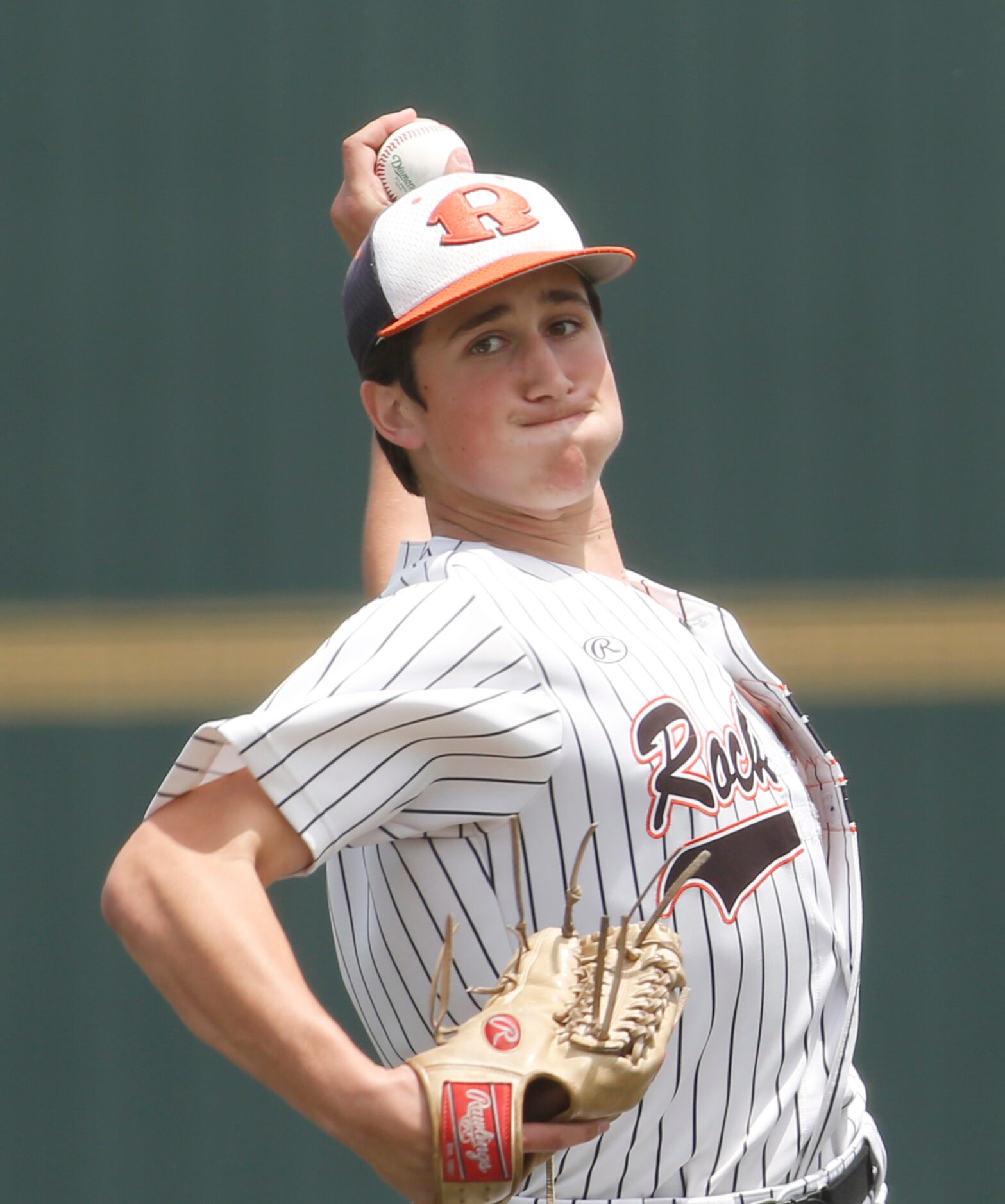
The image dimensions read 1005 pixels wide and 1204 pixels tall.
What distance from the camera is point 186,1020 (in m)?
1.01

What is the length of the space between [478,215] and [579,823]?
1.68 feet

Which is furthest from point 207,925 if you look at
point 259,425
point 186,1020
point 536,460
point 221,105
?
point 221,105

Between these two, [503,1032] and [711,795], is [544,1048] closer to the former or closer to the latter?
[503,1032]

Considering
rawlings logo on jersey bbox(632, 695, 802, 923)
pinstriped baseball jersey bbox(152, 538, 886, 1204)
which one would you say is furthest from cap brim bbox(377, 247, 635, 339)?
rawlings logo on jersey bbox(632, 695, 802, 923)

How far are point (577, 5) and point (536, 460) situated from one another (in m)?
1.90

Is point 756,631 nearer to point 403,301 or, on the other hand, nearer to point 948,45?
point 948,45

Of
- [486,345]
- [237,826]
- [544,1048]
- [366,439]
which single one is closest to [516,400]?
[486,345]

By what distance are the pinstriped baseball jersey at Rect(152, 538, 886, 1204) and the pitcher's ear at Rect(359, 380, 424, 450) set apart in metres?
0.11

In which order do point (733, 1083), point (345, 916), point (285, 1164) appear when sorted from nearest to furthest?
point (733, 1083), point (345, 916), point (285, 1164)

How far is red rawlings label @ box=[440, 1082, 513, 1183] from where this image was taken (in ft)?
3.04

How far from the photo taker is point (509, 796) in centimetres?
115

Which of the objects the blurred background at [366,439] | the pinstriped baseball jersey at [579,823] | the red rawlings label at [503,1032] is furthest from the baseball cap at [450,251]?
→ the blurred background at [366,439]

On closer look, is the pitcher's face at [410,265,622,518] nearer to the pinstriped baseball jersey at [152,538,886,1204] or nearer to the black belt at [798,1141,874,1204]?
the pinstriped baseball jersey at [152,538,886,1204]

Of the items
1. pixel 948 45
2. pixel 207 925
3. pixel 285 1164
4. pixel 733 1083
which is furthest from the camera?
pixel 948 45
